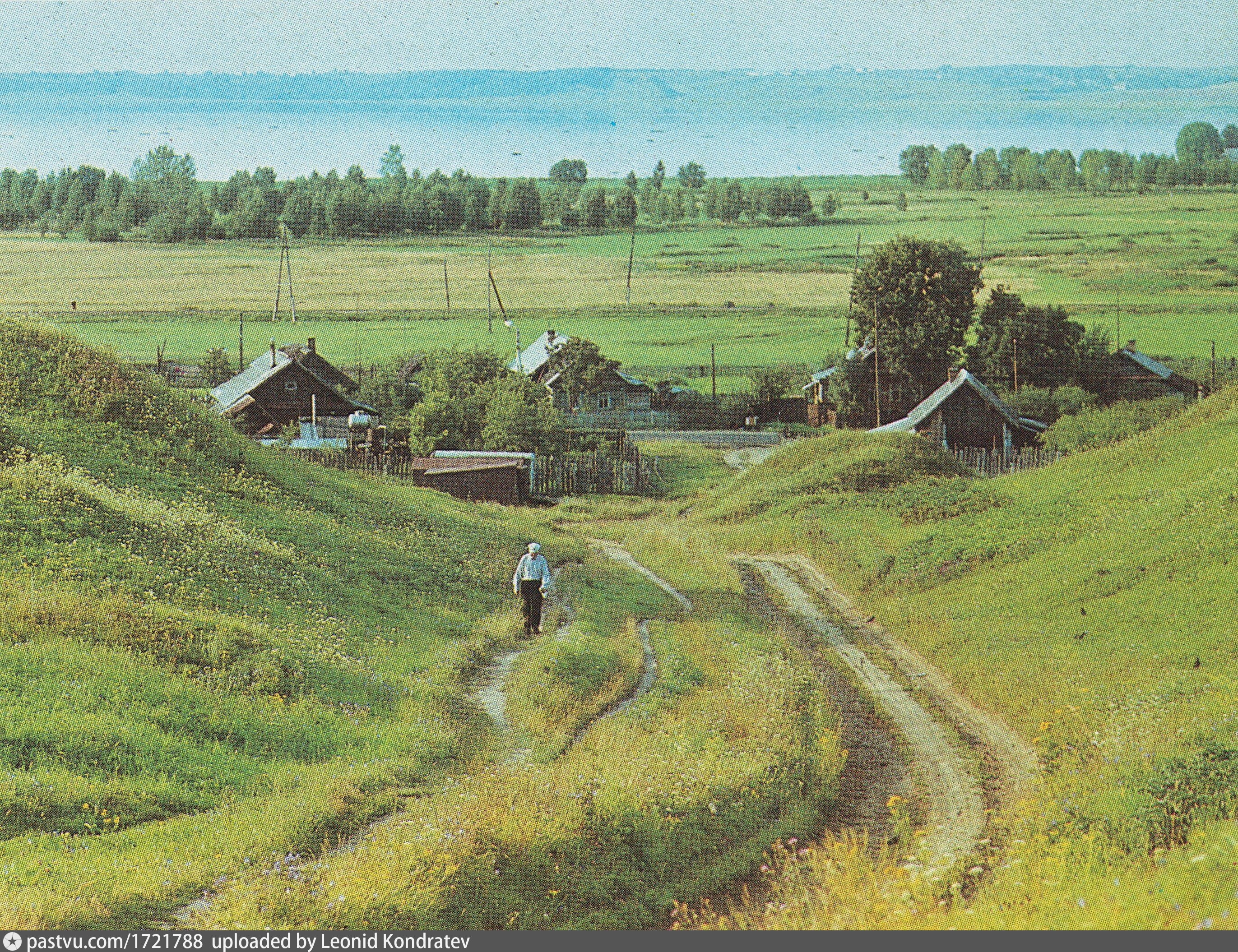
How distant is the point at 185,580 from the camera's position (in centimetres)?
2277

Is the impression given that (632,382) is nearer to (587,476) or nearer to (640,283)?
(587,476)

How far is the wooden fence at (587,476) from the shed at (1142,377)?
122 feet

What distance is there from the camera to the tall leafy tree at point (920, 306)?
86.7m

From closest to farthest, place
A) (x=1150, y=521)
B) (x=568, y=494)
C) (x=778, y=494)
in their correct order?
(x=1150, y=521) → (x=778, y=494) → (x=568, y=494)

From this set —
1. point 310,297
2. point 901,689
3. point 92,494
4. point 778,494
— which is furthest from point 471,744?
point 310,297

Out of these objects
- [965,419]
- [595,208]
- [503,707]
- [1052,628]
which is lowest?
[1052,628]

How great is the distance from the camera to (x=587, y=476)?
64.1 metres

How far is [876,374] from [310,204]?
93.3 meters

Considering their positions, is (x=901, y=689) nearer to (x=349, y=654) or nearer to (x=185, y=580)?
(x=349, y=654)

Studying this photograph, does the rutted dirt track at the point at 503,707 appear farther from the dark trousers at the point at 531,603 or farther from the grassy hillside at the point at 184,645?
the dark trousers at the point at 531,603

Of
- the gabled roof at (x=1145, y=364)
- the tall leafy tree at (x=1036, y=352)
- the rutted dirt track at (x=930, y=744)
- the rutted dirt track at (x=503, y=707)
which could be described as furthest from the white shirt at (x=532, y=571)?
the gabled roof at (x=1145, y=364)

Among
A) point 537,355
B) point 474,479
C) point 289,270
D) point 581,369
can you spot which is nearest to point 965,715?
point 474,479

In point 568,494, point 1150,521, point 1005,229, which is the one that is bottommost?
point 568,494

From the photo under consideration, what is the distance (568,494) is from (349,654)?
41.6 meters
